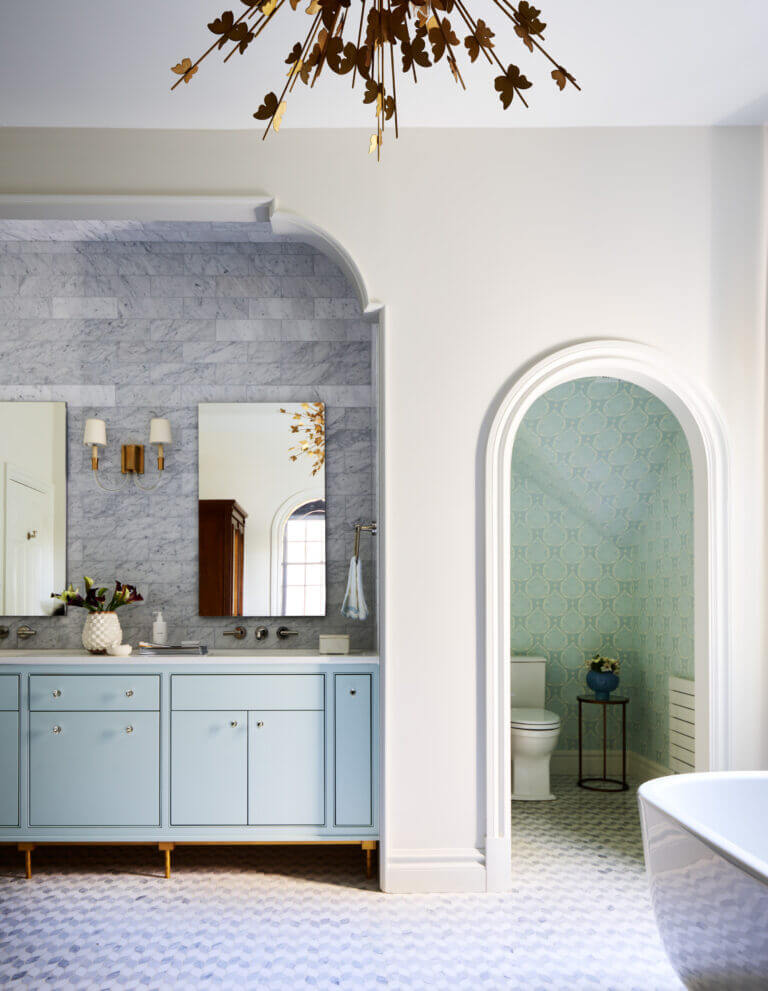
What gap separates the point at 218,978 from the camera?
107 inches

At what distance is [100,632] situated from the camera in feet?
12.9

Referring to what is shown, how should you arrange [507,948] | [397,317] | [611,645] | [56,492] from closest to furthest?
[507,948] → [397,317] → [56,492] → [611,645]

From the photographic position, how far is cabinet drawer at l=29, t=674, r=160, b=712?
3.70 m

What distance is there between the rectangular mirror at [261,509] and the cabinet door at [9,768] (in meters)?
1.00

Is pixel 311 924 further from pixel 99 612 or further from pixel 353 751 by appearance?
pixel 99 612

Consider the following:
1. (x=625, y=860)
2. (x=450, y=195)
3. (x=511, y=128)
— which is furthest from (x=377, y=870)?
(x=511, y=128)

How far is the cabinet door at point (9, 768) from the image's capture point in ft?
12.0

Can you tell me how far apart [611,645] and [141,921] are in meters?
3.33

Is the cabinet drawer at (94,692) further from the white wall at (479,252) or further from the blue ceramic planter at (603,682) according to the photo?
the blue ceramic planter at (603,682)

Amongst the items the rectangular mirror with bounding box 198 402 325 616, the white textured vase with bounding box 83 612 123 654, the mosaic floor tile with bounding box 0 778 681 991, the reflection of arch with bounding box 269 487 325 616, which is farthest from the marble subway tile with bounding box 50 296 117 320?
the mosaic floor tile with bounding box 0 778 681 991

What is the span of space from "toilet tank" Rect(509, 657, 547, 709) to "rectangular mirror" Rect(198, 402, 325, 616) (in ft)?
4.93

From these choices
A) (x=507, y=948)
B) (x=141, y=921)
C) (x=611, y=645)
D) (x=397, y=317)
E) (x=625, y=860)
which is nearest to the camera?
(x=507, y=948)

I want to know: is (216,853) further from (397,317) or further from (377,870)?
(397,317)

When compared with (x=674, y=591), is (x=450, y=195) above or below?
above
